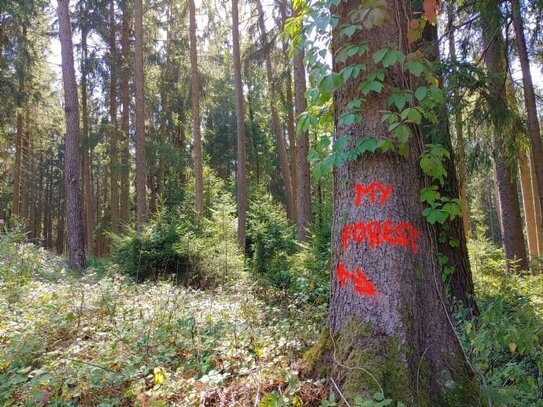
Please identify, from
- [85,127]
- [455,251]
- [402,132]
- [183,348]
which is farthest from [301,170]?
[85,127]

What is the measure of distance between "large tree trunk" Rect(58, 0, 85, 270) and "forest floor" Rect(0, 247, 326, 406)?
5325mm

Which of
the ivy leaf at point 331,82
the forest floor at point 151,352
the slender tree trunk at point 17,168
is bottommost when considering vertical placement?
the forest floor at point 151,352

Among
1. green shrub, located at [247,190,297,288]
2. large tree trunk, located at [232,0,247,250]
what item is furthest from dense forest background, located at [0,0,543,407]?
large tree trunk, located at [232,0,247,250]

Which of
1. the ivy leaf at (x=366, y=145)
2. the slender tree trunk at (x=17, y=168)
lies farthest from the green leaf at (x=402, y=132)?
the slender tree trunk at (x=17, y=168)

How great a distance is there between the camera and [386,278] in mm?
2543

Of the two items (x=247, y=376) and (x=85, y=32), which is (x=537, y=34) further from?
(x=85, y=32)

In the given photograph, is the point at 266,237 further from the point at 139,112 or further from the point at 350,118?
the point at 350,118

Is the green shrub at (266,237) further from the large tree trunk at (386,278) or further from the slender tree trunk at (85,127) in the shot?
the large tree trunk at (386,278)

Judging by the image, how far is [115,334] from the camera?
12.1 ft

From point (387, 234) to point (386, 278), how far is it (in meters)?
0.26

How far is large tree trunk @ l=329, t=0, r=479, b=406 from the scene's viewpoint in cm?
242

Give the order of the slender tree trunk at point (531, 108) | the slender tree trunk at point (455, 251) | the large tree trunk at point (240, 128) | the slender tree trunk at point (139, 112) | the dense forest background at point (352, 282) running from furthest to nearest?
the large tree trunk at point (240, 128) < the slender tree trunk at point (139, 112) < the slender tree trunk at point (531, 108) < the slender tree trunk at point (455, 251) < the dense forest background at point (352, 282)

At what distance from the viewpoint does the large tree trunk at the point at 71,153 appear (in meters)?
10.0

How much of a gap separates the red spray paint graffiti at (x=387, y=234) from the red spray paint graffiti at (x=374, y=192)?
0.44 feet
